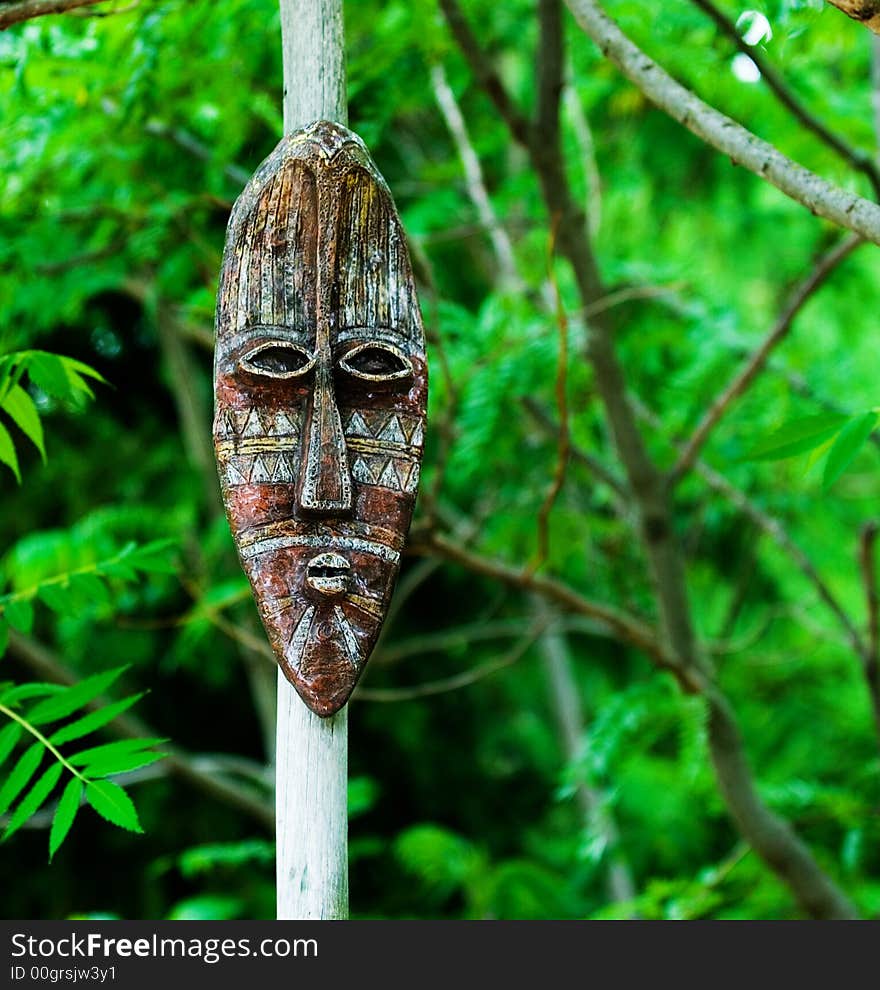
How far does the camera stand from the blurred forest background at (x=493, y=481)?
1.78 m

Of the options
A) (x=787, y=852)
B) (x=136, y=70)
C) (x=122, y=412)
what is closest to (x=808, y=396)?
(x=787, y=852)

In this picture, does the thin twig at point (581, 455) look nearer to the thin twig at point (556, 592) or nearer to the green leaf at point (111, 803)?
the thin twig at point (556, 592)

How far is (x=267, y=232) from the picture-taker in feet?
3.56

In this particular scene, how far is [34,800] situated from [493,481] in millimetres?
1797

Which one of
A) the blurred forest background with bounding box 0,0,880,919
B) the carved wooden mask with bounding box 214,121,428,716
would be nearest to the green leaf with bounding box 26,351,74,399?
the blurred forest background with bounding box 0,0,880,919

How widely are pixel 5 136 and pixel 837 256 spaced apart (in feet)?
4.23

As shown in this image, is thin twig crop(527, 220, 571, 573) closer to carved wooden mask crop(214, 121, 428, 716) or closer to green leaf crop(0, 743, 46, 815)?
carved wooden mask crop(214, 121, 428, 716)

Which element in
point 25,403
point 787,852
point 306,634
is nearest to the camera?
point 306,634

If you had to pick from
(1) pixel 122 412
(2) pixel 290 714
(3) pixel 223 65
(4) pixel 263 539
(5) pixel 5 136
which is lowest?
(2) pixel 290 714

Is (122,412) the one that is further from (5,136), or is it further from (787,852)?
(787,852)

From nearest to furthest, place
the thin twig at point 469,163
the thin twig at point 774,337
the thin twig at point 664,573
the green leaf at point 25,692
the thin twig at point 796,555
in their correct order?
the green leaf at point 25,692
the thin twig at point 774,337
the thin twig at point 664,573
the thin twig at point 796,555
the thin twig at point 469,163

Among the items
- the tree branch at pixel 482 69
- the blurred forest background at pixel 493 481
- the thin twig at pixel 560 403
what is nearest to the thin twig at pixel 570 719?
the blurred forest background at pixel 493 481

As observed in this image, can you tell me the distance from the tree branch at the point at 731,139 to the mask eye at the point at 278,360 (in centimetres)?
45

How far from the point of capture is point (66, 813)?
3.44 ft
